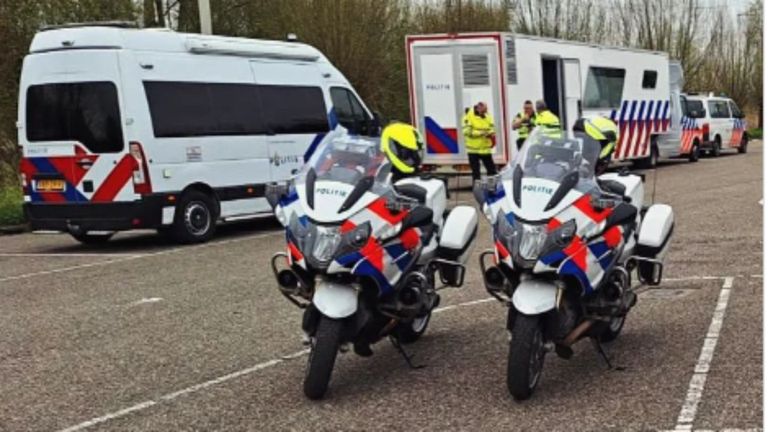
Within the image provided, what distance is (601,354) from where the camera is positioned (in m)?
5.61

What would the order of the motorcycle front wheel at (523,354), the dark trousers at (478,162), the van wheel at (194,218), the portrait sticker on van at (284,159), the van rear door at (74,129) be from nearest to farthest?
the motorcycle front wheel at (523,354)
the van rear door at (74,129)
the van wheel at (194,218)
the portrait sticker on van at (284,159)
the dark trousers at (478,162)

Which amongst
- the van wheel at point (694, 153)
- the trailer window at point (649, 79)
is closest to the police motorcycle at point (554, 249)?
the trailer window at point (649, 79)

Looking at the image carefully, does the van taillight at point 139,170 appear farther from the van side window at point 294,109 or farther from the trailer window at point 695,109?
the trailer window at point 695,109

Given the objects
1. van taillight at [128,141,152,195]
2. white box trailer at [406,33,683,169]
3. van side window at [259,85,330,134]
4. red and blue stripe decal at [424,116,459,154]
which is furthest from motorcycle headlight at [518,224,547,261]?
red and blue stripe decal at [424,116,459,154]

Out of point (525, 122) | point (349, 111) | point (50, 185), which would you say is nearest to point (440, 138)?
point (525, 122)

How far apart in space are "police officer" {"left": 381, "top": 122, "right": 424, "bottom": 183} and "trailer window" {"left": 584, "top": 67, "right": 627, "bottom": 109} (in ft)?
51.6

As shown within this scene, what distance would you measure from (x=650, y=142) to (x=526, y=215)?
66.9 ft

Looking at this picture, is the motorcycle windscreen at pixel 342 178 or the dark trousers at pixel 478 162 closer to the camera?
the motorcycle windscreen at pixel 342 178

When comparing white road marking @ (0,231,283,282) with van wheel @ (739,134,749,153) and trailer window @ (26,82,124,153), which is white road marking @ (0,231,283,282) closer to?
trailer window @ (26,82,124,153)

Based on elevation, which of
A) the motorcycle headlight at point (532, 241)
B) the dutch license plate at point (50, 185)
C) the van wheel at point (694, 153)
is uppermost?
the motorcycle headlight at point (532, 241)

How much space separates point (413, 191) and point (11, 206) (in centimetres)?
1315

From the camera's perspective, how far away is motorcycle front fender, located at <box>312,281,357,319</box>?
16.5ft

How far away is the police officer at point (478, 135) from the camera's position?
17141 mm

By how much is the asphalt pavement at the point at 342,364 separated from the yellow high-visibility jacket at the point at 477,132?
24.7 ft
